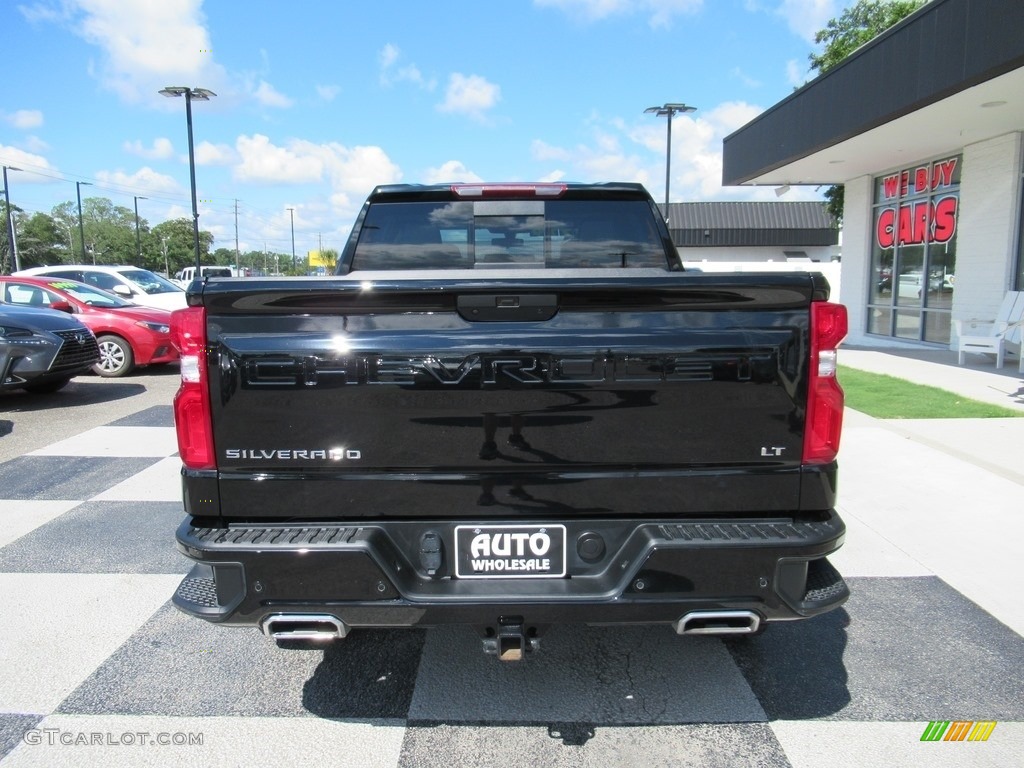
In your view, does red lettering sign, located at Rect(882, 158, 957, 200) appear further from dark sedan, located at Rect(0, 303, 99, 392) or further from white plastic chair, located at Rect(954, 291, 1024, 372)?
dark sedan, located at Rect(0, 303, 99, 392)

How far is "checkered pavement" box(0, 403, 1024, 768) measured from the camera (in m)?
2.56

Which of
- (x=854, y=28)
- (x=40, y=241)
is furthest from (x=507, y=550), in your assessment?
(x=40, y=241)

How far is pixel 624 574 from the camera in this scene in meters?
2.30

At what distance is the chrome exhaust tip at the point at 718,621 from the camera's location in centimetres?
230

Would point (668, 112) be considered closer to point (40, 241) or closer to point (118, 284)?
point (118, 284)

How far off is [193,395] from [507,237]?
2.16 meters

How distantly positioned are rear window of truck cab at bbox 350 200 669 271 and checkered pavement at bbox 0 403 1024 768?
1953 millimetres

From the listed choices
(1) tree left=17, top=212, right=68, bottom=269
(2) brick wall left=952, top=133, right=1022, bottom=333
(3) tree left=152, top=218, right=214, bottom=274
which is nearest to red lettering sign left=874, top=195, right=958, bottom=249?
(2) brick wall left=952, top=133, right=1022, bottom=333

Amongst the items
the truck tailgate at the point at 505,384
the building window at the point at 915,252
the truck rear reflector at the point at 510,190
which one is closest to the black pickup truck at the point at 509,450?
the truck tailgate at the point at 505,384

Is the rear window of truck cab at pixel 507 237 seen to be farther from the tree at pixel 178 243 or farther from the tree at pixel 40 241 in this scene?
the tree at pixel 178 243

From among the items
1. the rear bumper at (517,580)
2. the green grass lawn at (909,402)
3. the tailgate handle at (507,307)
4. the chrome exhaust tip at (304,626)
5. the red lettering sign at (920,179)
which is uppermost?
the red lettering sign at (920,179)

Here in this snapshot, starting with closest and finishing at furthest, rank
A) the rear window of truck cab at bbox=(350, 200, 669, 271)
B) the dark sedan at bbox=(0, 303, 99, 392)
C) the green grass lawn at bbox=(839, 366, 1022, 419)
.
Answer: the rear window of truck cab at bbox=(350, 200, 669, 271) → the green grass lawn at bbox=(839, 366, 1022, 419) → the dark sedan at bbox=(0, 303, 99, 392)

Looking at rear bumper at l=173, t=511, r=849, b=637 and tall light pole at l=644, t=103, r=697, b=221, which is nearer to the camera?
rear bumper at l=173, t=511, r=849, b=637

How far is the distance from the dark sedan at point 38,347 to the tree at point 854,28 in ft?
77.3
